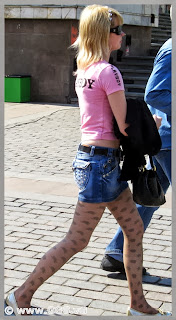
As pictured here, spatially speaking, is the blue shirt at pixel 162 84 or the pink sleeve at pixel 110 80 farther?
the blue shirt at pixel 162 84

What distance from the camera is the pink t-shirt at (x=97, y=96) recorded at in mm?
3689

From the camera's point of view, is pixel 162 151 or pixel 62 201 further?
pixel 62 201

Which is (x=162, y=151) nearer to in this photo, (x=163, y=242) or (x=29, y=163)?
(x=163, y=242)

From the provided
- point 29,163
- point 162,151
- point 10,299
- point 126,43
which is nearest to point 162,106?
point 162,151

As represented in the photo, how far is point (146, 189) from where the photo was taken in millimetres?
3926

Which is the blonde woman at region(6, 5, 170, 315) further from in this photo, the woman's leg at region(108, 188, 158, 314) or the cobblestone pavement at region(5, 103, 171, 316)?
the cobblestone pavement at region(5, 103, 171, 316)

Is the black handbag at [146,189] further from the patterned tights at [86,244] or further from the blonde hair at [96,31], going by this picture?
the blonde hair at [96,31]

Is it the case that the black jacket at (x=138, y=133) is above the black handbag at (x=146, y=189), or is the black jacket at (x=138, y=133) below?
above

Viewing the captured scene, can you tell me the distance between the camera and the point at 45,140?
1140 centimetres

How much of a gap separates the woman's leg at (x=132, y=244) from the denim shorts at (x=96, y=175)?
146 mm

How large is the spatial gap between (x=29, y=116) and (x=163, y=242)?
383 inches

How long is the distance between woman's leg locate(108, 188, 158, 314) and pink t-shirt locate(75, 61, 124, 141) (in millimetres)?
447

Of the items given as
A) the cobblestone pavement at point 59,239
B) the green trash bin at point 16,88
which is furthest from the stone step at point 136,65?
the cobblestone pavement at point 59,239

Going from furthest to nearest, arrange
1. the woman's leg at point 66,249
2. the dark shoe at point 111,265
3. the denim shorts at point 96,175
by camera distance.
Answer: the dark shoe at point 111,265 < the woman's leg at point 66,249 < the denim shorts at point 96,175
